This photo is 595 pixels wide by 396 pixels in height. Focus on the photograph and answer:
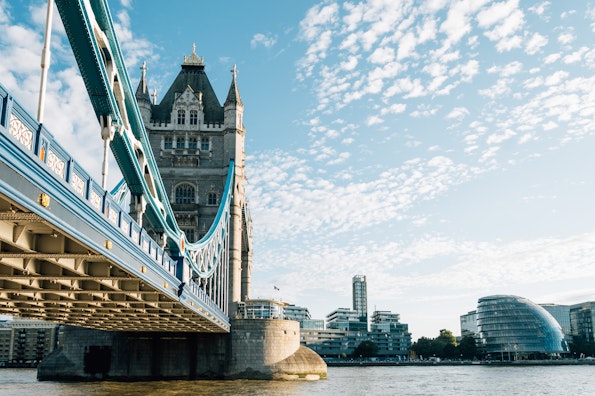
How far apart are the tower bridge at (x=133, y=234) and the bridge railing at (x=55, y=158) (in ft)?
0.12

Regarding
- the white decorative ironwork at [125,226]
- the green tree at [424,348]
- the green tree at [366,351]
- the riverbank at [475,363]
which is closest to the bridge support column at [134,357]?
the white decorative ironwork at [125,226]

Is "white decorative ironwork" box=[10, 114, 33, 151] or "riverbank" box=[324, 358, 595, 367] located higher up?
"white decorative ironwork" box=[10, 114, 33, 151]

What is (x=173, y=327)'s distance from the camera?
162 feet

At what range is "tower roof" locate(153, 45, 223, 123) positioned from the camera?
74875 mm

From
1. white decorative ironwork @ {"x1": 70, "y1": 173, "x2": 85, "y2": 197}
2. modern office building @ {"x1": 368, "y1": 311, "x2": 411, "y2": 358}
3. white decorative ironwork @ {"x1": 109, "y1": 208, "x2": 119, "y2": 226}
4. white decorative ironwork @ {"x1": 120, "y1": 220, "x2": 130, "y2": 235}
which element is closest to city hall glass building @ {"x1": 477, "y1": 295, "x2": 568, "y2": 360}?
modern office building @ {"x1": 368, "y1": 311, "x2": 411, "y2": 358}

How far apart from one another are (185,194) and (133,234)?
4927 centimetres

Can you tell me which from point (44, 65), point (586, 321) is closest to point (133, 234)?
point (44, 65)

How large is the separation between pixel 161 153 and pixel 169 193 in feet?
15.9

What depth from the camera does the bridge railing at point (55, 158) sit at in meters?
11.7

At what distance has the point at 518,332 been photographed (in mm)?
160750

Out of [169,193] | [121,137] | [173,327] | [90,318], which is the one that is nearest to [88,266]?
[121,137]

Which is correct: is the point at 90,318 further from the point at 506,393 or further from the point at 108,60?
the point at 506,393

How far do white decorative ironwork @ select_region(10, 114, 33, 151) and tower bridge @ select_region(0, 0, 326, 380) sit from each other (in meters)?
0.04

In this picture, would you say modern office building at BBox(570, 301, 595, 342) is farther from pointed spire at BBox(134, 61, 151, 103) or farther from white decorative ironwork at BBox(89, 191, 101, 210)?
white decorative ironwork at BBox(89, 191, 101, 210)
